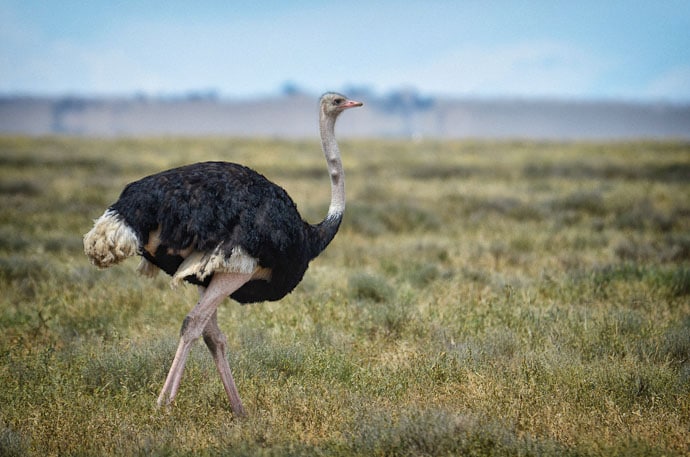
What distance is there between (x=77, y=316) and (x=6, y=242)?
477 centimetres

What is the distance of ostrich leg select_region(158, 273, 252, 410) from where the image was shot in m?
5.35

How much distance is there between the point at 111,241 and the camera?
17.1ft

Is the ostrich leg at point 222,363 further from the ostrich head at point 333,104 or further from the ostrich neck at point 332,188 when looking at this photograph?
the ostrich head at point 333,104

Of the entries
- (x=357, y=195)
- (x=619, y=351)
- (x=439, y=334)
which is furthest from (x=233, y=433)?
(x=357, y=195)

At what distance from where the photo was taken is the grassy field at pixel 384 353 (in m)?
5.05

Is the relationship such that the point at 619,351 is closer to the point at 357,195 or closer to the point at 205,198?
the point at 205,198

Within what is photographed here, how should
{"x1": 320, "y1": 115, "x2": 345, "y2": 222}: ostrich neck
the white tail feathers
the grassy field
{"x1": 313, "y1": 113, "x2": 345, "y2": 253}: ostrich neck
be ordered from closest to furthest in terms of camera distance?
1. the grassy field
2. the white tail feathers
3. {"x1": 313, "y1": 113, "x2": 345, "y2": 253}: ostrich neck
4. {"x1": 320, "y1": 115, "x2": 345, "y2": 222}: ostrich neck

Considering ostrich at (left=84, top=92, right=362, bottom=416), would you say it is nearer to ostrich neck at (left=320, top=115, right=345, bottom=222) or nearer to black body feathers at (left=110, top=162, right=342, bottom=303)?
black body feathers at (left=110, top=162, right=342, bottom=303)

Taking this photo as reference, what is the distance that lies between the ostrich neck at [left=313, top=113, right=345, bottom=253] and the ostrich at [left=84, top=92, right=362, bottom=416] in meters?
0.24

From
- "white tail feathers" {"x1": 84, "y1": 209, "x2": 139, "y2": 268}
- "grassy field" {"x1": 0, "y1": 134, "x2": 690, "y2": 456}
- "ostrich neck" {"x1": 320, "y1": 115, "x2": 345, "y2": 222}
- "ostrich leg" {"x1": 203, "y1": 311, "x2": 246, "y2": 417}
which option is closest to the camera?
"grassy field" {"x1": 0, "y1": 134, "x2": 690, "y2": 456}

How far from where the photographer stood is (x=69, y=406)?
5.61 meters

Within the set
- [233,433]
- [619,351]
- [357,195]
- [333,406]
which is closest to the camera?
[233,433]

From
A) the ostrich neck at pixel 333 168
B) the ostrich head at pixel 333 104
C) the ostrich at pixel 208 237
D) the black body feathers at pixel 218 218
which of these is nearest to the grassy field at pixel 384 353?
the ostrich at pixel 208 237

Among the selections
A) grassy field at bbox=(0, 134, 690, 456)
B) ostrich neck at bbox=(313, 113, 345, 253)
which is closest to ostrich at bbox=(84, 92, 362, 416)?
ostrich neck at bbox=(313, 113, 345, 253)
